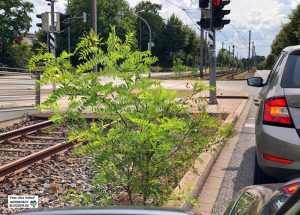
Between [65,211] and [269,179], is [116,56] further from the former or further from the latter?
[269,179]

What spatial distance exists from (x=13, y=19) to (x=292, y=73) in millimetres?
69084

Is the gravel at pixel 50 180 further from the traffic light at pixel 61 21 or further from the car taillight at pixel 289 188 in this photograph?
the traffic light at pixel 61 21

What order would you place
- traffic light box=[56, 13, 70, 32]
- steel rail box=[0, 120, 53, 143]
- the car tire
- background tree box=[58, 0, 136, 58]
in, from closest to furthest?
the car tire → steel rail box=[0, 120, 53, 143] → traffic light box=[56, 13, 70, 32] → background tree box=[58, 0, 136, 58]

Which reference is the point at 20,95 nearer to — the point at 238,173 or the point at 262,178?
the point at 238,173

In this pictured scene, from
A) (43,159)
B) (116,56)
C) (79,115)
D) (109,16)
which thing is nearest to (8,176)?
(43,159)

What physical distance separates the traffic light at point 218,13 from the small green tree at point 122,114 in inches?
466

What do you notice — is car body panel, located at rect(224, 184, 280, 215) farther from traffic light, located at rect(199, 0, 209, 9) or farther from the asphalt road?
traffic light, located at rect(199, 0, 209, 9)

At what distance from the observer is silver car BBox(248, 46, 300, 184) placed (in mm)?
4172

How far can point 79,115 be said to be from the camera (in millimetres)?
3732

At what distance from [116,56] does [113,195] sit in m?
1.47

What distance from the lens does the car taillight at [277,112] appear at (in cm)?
423

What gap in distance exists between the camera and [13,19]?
68688 mm

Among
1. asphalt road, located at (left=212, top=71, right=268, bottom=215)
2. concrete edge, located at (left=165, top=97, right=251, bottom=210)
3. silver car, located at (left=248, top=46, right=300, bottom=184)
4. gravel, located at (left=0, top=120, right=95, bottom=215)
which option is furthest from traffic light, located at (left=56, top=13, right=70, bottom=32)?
silver car, located at (left=248, top=46, right=300, bottom=184)

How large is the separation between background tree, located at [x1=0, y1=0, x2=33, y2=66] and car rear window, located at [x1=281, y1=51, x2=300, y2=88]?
63.6 meters
